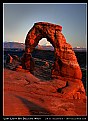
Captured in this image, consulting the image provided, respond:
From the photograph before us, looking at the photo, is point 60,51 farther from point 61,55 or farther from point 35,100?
point 35,100

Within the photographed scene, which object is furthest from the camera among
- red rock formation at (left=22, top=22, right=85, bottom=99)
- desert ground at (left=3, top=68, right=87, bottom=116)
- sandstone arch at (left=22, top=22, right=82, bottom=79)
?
sandstone arch at (left=22, top=22, right=82, bottom=79)

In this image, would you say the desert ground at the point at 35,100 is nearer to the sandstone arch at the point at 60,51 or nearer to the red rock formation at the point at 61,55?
the red rock formation at the point at 61,55

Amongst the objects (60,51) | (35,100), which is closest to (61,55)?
(60,51)

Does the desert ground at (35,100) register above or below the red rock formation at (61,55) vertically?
below

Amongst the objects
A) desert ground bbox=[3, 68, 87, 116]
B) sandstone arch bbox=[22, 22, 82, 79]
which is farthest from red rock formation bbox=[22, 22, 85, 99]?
desert ground bbox=[3, 68, 87, 116]

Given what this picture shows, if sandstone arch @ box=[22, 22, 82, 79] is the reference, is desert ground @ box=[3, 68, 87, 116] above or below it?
below

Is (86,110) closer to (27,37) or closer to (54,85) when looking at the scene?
(54,85)

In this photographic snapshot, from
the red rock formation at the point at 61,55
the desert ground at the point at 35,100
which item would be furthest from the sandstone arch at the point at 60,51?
the desert ground at the point at 35,100

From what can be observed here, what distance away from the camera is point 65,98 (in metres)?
10.6

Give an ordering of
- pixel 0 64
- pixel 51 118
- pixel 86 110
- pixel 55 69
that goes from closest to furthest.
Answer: pixel 51 118 → pixel 0 64 → pixel 86 110 → pixel 55 69

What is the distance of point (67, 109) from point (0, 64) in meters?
3.18

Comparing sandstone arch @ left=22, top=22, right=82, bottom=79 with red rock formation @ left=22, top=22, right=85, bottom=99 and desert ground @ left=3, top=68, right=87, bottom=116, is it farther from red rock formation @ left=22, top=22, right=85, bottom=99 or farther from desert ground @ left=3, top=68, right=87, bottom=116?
desert ground @ left=3, top=68, right=87, bottom=116

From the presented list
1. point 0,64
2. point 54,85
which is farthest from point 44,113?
point 54,85

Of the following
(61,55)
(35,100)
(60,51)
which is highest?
(60,51)
